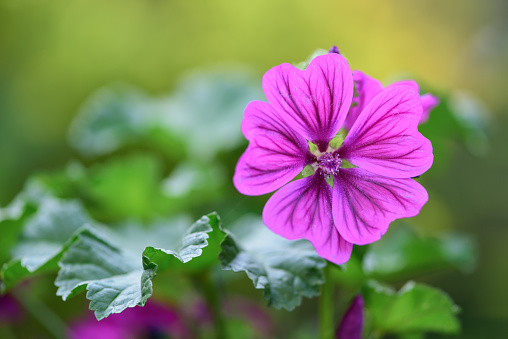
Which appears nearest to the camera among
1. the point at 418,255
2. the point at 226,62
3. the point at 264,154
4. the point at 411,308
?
the point at 264,154

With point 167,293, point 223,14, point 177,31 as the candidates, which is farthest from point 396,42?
point 167,293

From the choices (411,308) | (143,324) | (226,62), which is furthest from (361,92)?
(226,62)

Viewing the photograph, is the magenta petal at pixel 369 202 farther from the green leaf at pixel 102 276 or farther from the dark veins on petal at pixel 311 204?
the green leaf at pixel 102 276

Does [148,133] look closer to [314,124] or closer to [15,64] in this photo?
[314,124]

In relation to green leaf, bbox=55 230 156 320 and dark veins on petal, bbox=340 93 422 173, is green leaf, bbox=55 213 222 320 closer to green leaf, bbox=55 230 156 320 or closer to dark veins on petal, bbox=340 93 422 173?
green leaf, bbox=55 230 156 320

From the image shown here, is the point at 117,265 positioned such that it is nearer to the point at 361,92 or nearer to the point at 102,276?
the point at 102,276

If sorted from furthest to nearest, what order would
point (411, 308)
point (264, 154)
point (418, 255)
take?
point (418, 255), point (411, 308), point (264, 154)
